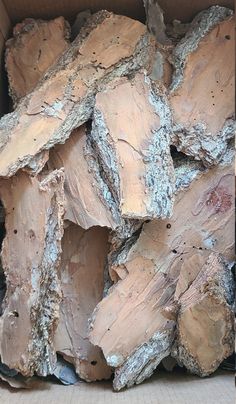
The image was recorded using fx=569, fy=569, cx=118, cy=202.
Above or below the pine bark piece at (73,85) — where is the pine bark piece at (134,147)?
below

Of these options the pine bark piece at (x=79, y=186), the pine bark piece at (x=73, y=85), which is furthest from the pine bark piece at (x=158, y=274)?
the pine bark piece at (x=73, y=85)

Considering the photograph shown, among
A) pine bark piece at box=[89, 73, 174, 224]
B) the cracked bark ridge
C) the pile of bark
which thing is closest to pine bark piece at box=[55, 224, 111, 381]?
the pile of bark

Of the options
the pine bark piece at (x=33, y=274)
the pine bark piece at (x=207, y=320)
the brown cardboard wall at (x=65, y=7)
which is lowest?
the pine bark piece at (x=207, y=320)

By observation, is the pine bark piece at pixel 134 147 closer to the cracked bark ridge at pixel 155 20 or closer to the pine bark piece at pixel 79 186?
the pine bark piece at pixel 79 186

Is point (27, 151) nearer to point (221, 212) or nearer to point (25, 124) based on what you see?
point (25, 124)

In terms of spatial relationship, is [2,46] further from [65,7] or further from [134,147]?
[134,147]

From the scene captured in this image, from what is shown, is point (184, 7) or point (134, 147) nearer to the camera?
point (134, 147)

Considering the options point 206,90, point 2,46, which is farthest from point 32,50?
point 206,90

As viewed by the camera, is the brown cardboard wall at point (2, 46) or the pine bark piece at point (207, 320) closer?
the pine bark piece at point (207, 320)
